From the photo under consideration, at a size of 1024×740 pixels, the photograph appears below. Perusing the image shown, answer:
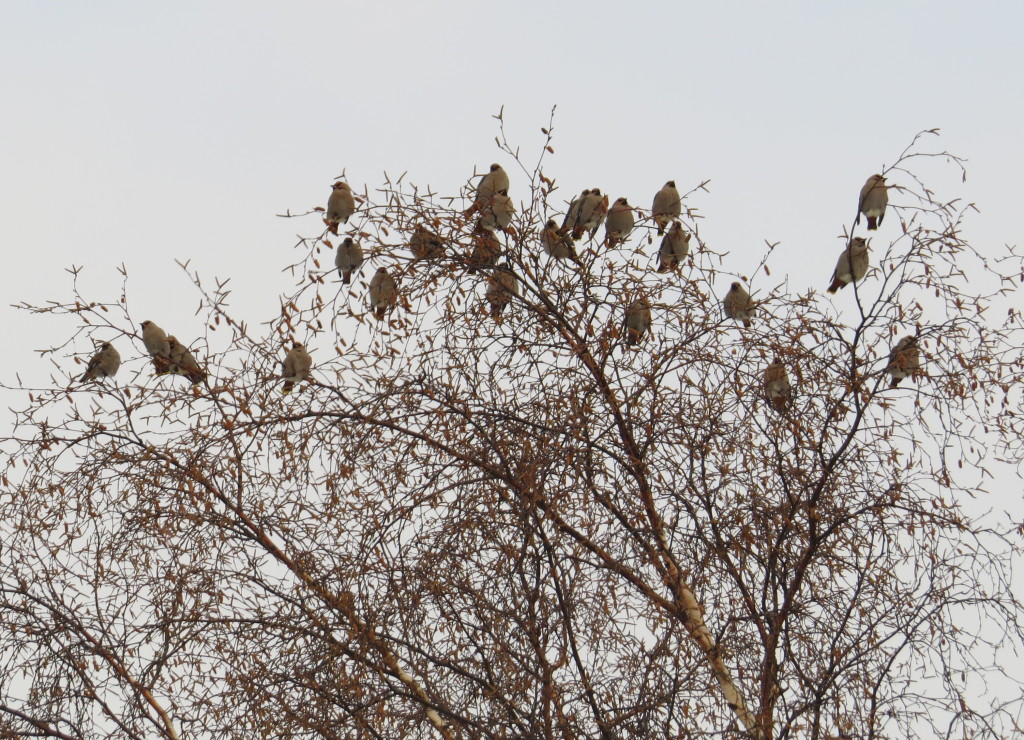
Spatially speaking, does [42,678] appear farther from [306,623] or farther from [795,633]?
Result: [795,633]

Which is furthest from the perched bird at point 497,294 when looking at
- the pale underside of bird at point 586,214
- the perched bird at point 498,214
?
the pale underside of bird at point 586,214

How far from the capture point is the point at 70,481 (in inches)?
205

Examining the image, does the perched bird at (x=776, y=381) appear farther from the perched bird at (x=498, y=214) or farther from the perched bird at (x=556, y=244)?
the perched bird at (x=498, y=214)

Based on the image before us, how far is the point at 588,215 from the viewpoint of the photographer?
539 cm

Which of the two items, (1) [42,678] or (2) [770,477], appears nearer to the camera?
(2) [770,477]

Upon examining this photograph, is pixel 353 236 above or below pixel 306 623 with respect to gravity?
above

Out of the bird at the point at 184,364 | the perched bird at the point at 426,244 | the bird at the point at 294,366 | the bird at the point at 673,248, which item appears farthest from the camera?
the bird at the point at 673,248

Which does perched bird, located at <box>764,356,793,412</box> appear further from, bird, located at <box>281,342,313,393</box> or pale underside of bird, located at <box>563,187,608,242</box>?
bird, located at <box>281,342,313,393</box>

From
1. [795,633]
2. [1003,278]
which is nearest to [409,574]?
[795,633]

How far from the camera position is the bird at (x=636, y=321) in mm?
4863

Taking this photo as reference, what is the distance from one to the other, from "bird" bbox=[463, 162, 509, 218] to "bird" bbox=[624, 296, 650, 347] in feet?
2.34

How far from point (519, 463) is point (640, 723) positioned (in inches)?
39.8

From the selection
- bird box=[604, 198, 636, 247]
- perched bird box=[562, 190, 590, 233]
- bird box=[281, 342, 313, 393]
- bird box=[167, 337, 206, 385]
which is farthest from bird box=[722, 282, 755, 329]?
bird box=[167, 337, 206, 385]

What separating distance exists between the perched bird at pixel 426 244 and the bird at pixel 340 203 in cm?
36
